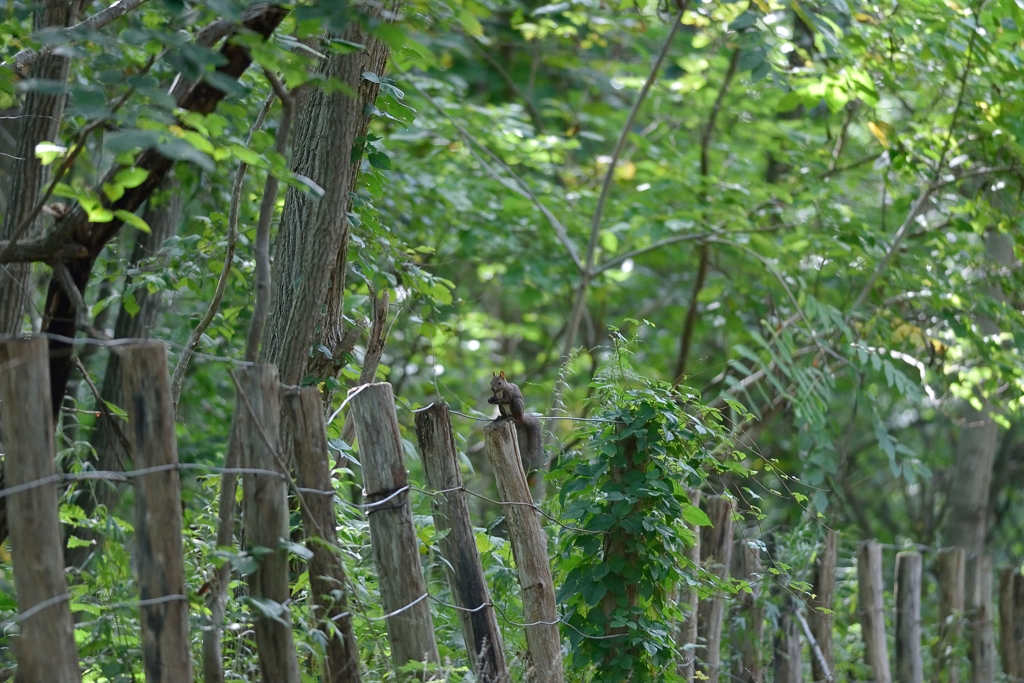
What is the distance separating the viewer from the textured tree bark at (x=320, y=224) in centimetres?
255

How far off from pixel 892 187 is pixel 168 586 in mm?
4975

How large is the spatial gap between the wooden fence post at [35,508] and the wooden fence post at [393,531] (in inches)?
30.2

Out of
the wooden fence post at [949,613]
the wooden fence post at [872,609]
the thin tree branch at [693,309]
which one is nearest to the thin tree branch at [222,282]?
the wooden fence post at [872,609]

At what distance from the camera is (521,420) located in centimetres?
321

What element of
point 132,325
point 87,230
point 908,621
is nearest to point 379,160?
point 87,230

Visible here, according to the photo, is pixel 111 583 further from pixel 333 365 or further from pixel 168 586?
pixel 333 365

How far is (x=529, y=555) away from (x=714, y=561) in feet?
4.28

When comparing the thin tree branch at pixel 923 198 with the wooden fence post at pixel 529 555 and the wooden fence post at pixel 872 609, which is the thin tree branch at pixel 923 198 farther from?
the wooden fence post at pixel 529 555

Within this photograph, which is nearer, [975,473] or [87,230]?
[87,230]

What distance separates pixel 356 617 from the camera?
8.66 feet

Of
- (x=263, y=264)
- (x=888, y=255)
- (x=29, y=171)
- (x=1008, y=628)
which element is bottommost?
(x=1008, y=628)

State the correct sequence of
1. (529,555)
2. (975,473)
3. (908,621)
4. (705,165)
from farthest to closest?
1. (705,165)
2. (975,473)
3. (908,621)
4. (529,555)

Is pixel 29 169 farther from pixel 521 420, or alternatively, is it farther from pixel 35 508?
pixel 521 420

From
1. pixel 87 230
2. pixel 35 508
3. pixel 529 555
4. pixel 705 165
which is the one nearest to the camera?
pixel 35 508
